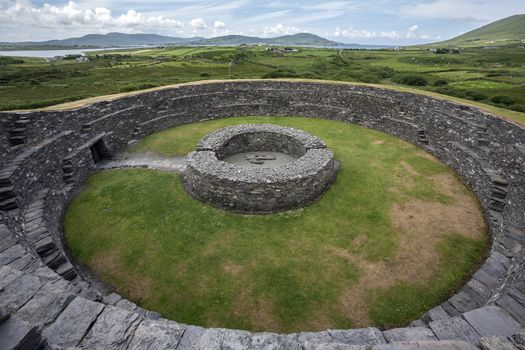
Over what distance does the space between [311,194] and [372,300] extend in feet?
20.6

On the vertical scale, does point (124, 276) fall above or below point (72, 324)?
below

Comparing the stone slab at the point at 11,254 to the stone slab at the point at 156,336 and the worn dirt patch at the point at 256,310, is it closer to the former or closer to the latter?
the stone slab at the point at 156,336

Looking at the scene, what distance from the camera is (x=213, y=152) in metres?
17.2

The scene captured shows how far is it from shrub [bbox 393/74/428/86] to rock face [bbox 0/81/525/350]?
1496 centimetres

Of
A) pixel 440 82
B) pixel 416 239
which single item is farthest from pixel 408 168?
pixel 440 82

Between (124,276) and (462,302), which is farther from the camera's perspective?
(124,276)

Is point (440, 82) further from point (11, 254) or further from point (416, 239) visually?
point (11, 254)

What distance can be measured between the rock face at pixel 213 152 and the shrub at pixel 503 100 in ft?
26.6

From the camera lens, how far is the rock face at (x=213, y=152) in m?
5.39

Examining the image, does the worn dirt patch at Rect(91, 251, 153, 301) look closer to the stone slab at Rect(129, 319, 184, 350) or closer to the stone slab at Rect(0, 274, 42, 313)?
the stone slab at Rect(0, 274, 42, 313)

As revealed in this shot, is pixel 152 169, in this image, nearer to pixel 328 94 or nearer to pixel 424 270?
pixel 424 270

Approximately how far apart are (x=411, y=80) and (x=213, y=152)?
33.4m

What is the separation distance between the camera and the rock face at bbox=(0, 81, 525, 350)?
5.39 metres

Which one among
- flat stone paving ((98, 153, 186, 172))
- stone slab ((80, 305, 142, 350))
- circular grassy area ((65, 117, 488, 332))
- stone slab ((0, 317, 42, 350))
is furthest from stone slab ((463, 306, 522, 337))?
flat stone paving ((98, 153, 186, 172))
